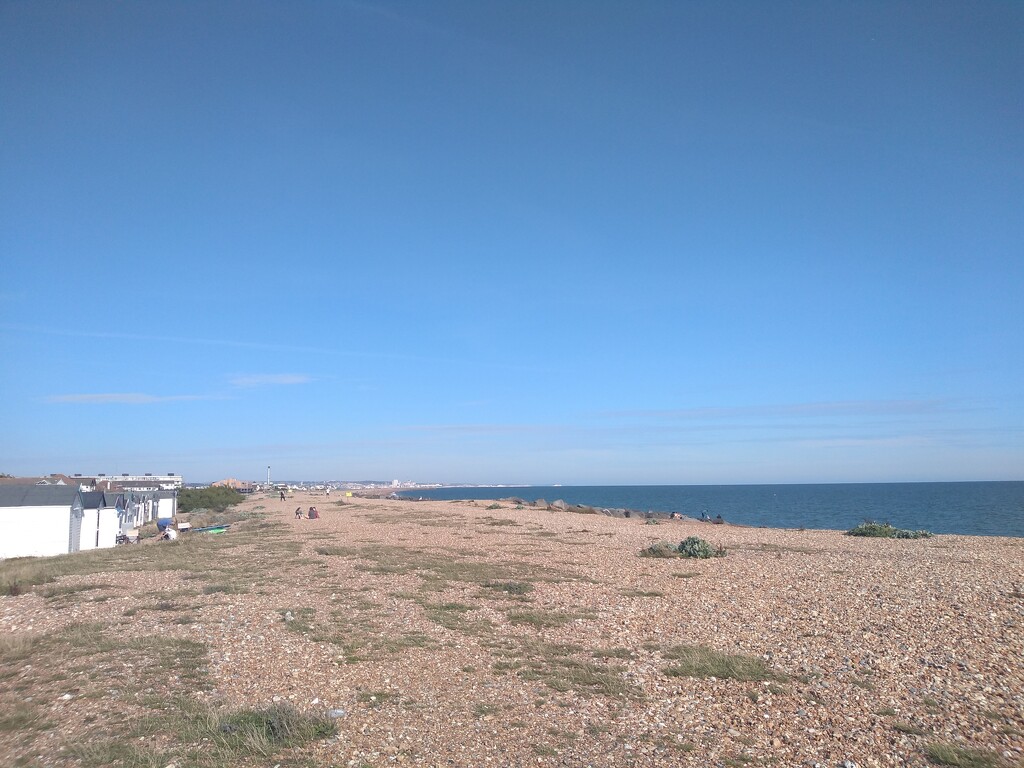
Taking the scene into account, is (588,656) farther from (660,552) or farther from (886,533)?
(886,533)

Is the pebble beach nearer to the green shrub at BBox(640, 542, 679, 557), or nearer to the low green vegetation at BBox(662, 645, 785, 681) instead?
the low green vegetation at BBox(662, 645, 785, 681)

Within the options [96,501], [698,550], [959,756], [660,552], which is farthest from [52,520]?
[959,756]

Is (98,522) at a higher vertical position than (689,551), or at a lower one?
lower

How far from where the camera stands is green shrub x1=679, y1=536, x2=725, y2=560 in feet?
82.2

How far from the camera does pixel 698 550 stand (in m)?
25.2

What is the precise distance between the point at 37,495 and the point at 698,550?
106ft

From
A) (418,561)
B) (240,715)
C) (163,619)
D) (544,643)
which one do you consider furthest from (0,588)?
(544,643)

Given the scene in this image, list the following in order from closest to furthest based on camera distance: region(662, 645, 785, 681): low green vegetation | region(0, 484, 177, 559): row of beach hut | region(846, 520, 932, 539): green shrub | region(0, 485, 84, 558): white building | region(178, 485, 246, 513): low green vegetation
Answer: region(662, 645, 785, 681): low green vegetation < region(0, 485, 84, 558): white building < region(0, 484, 177, 559): row of beach hut < region(846, 520, 932, 539): green shrub < region(178, 485, 246, 513): low green vegetation

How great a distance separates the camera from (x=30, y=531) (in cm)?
3256

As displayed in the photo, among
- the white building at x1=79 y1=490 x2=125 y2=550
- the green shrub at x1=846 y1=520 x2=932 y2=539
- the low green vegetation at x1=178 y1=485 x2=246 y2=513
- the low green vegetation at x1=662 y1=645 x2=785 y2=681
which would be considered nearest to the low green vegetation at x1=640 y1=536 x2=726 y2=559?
the green shrub at x1=846 y1=520 x2=932 y2=539

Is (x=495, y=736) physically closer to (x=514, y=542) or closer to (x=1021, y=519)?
(x=514, y=542)


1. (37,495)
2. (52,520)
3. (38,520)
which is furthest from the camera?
(37,495)

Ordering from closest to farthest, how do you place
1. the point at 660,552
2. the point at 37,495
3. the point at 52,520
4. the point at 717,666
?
the point at 717,666 → the point at 660,552 → the point at 52,520 → the point at 37,495

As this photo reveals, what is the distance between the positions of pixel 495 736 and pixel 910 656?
24.3 ft
